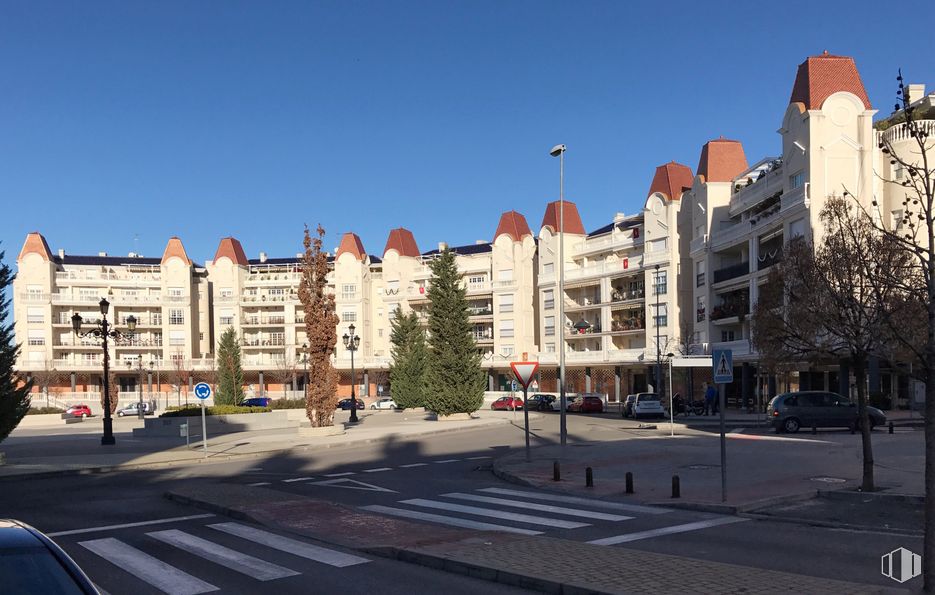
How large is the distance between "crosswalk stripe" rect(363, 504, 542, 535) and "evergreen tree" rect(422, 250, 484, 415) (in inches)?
1208

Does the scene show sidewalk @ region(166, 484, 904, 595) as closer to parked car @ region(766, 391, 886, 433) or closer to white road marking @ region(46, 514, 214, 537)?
white road marking @ region(46, 514, 214, 537)

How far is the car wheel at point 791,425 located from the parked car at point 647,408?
14767 millimetres

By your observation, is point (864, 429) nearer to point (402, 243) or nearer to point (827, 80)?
point (827, 80)

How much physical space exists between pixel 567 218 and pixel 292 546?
6931 centimetres

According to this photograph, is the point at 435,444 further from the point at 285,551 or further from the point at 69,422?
the point at 69,422

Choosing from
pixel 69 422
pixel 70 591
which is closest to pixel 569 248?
pixel 69 422

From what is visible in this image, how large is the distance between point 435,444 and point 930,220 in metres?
23.6

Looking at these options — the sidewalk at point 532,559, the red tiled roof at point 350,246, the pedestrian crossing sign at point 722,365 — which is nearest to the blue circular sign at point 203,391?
the sidewalk at point 532,559

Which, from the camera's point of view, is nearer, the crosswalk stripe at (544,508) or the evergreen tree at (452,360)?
the crosswalk stripe at (544,508)

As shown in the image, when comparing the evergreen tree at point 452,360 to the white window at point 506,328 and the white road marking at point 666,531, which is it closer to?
the white road marking at point 666,531

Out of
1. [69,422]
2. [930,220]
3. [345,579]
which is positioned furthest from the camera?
[69,422]

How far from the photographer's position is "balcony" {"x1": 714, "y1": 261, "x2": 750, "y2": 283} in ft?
165

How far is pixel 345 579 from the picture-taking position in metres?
8.74

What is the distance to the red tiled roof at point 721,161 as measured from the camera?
183 feet
